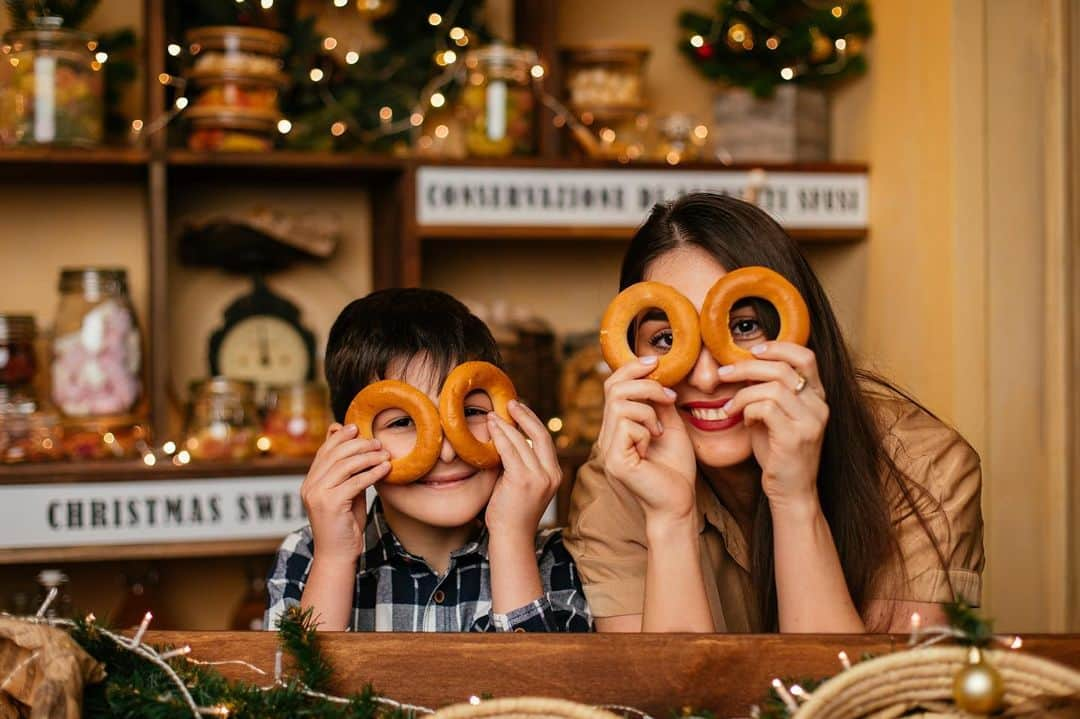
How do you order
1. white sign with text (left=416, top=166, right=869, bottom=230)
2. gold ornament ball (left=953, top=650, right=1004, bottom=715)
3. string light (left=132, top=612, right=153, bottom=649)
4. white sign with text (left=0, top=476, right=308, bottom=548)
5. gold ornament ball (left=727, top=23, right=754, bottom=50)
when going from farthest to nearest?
1. gold ornament ball (left=727, top=23, right=754, bottom=50)
2. white sign with text (left=416, top=166, right=869, bottom=230)
3. white sign with text (left=0, top=476, right=308, bottom=548)
4. string light (left=132, top=612, right=153, bottom=649)
5. gold ornament ball (left=953, top=650, right=1004, bottom=715)

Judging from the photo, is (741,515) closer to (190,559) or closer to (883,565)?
(883,565)

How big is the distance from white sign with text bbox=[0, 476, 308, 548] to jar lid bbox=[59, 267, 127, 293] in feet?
1.30

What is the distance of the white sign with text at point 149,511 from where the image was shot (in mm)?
2340

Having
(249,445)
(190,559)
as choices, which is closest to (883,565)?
(249,445)

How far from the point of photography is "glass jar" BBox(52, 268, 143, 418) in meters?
2.46

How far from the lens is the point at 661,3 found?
3.04 metres

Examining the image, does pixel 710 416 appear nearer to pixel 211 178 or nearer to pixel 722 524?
pixel 722 524

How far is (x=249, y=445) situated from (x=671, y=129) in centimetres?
112

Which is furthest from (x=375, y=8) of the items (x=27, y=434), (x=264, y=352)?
(x=27, y=434)

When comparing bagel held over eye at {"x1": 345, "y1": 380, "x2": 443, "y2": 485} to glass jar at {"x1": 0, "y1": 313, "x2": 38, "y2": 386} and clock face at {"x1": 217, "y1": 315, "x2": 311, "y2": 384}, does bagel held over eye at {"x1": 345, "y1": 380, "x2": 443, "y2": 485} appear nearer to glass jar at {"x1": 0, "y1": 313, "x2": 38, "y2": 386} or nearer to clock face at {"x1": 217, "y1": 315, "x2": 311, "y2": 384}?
glass jar at {"x1": 0, "y1": 313, "x2": 38, "y2": 386}

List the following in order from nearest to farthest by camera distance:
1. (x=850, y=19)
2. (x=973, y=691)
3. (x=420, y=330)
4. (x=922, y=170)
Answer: (x=973, y=691) < (x=420, y=330) < (x=922, y=170) < (x=850, y=19)

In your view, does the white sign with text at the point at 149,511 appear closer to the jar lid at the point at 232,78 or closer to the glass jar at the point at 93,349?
the glass jar at the point at 93,349

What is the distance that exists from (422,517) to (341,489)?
0.36ft

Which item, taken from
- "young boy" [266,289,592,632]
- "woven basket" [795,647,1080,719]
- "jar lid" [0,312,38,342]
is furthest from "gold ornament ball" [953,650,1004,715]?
"jar lid" [0,312,38,342]
